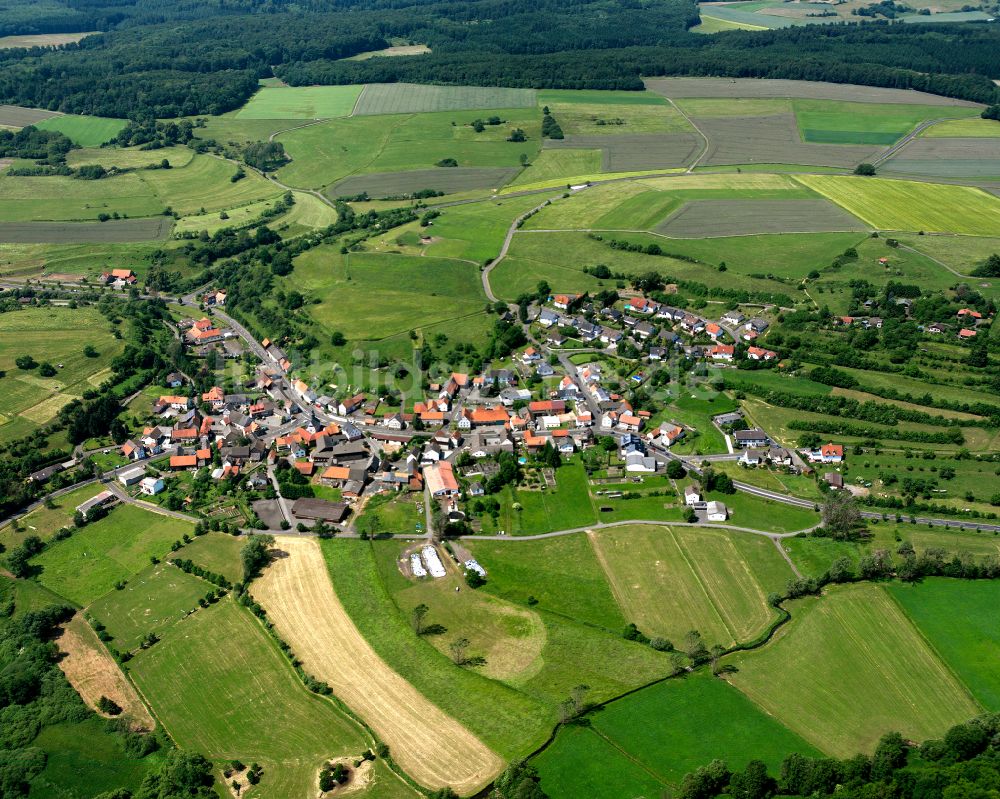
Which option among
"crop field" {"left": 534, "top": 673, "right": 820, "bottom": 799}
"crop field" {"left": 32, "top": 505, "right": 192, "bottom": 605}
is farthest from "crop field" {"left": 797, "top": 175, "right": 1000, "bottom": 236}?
"crop field" {"left": 32, "top": 505, "right": 192, "bottom": 605}

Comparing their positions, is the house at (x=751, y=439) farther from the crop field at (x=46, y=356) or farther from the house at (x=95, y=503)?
the crop field at (x=46, y=356)

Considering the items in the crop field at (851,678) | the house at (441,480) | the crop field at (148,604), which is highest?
the house at (441,480)

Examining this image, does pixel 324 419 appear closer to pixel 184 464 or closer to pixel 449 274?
pixel 184 464

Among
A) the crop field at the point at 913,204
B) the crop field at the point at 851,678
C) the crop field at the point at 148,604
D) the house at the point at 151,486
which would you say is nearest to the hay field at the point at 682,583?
the crop field at the point at 851,678

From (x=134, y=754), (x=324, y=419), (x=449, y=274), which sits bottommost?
(x=134, y=754)

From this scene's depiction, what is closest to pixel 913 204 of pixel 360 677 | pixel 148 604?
pixel 360 677

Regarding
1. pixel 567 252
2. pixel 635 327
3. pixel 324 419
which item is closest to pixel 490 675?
pixel 324 419

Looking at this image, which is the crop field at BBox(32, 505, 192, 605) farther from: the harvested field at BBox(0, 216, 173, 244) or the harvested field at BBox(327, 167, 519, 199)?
the harvested field at BBox(327, 167, 519, 199)
